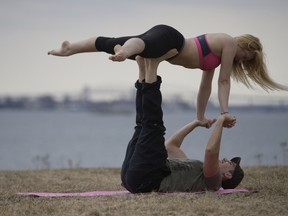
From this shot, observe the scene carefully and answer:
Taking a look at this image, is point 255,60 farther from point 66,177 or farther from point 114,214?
point 66,177

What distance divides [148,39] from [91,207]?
1.72 metres

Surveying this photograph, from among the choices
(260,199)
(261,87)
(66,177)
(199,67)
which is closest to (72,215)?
(260,199)

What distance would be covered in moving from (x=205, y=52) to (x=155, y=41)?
29.7 inches

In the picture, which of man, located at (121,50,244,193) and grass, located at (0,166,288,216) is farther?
man, located at (121,50,244,193)

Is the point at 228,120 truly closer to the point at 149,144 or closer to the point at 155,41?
the point at 149,144

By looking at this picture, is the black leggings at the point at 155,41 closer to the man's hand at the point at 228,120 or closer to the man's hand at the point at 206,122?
the man's hand at the point at 228,120

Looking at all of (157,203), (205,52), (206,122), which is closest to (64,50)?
(205,52)

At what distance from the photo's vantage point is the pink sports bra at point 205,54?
7632 mm

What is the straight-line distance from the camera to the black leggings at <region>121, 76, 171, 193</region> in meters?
7.19

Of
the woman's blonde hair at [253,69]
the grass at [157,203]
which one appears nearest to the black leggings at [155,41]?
the woman's blonde hair at [253,69]

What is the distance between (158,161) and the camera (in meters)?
7.23

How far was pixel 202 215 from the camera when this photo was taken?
625 centimetres

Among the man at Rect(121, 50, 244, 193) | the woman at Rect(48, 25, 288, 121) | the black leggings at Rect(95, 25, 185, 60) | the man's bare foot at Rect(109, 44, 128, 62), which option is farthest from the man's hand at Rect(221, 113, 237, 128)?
the man's bare foot at Rect(109, 44, 128, 62)

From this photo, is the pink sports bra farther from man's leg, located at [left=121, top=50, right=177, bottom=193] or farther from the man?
man's leg, located at [left=121, top=50, right=177, bottom=193]
